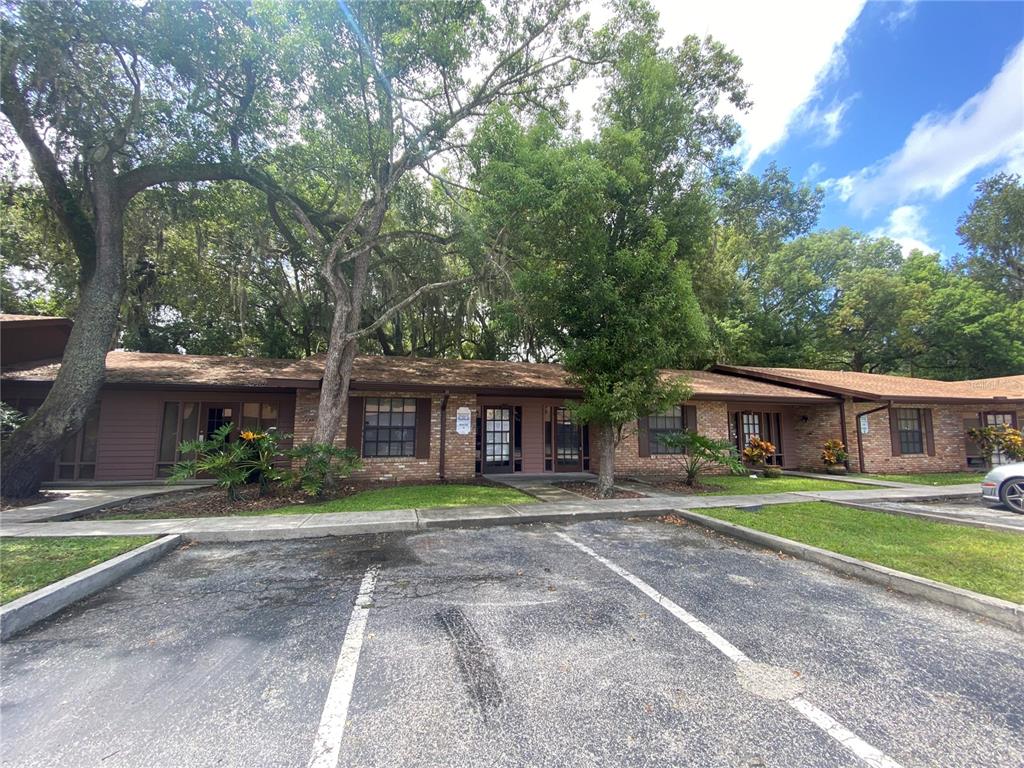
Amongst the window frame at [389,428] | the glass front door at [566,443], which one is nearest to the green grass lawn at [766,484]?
the glass front door at [566,443]

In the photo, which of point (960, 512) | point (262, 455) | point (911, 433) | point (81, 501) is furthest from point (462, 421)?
point (911, 433)

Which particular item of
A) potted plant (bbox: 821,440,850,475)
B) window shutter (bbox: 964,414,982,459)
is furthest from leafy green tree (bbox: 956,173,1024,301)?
potted plant (bbox: 821,440,850,475)

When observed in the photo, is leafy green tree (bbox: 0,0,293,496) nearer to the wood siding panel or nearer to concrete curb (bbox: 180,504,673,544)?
the wood siding panel

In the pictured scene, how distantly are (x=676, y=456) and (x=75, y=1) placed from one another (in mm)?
17246

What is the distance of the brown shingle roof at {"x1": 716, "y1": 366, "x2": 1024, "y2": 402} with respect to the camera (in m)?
14.2

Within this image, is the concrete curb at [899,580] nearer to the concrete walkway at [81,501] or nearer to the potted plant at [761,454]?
the potted plant at [761,454]

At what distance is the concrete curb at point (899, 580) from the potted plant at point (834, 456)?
1017 centimetres

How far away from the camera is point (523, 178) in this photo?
8812mm

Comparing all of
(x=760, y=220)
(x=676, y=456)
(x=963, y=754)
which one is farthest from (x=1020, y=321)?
(x=963, y=754)

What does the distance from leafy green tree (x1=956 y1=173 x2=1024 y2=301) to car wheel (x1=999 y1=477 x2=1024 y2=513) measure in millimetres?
29619

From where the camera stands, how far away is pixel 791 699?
2686mm

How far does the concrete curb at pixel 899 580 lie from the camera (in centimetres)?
383

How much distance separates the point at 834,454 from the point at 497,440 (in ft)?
36.1

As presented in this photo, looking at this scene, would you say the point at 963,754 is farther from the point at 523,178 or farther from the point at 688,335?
the point at 523,178
